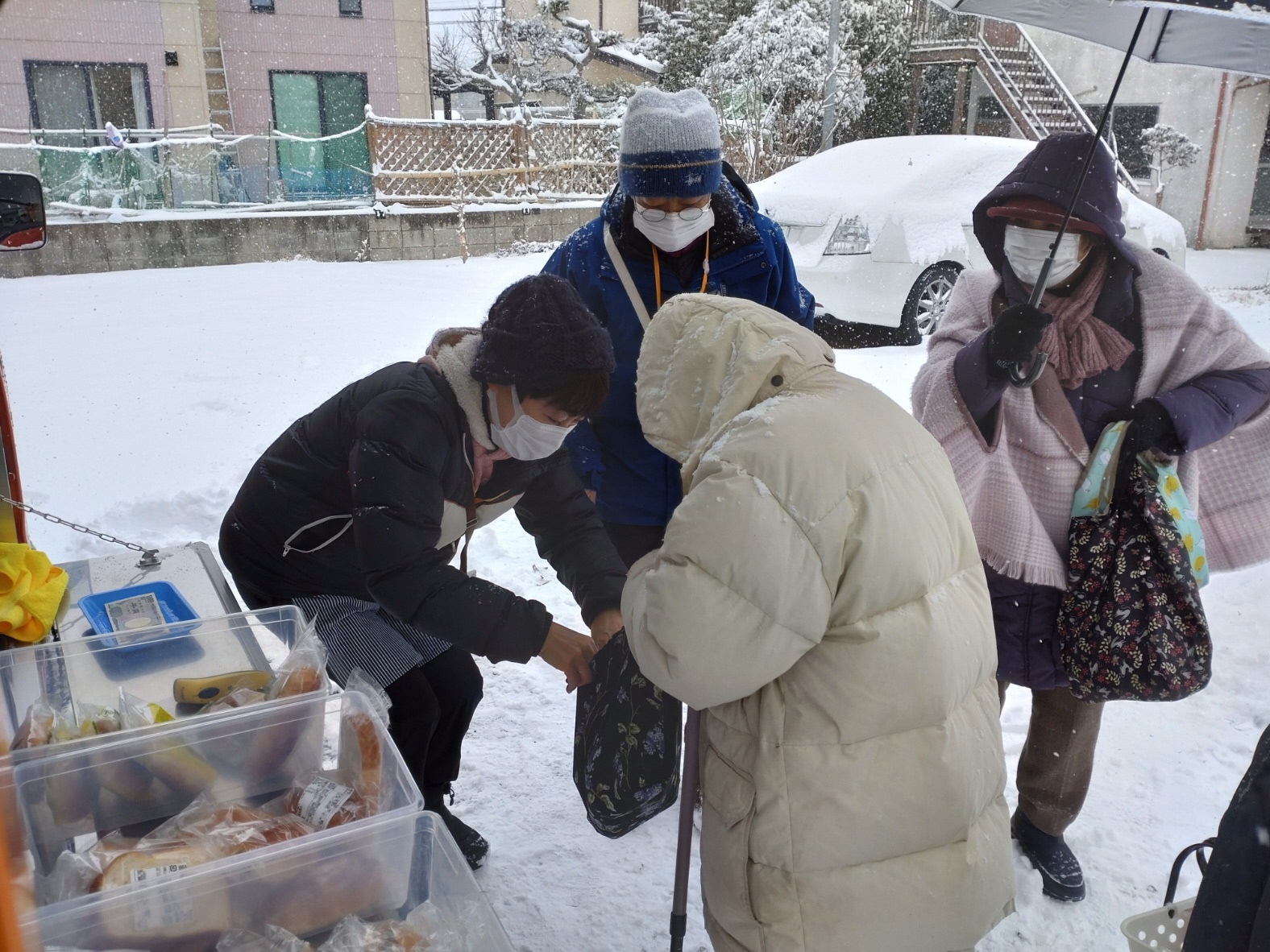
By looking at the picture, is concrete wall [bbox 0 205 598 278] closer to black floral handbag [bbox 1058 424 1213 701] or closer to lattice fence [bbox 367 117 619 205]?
lattice fence [bbox 367 117 619 205]

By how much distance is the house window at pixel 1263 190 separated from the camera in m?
10.8

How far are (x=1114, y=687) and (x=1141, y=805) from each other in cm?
83

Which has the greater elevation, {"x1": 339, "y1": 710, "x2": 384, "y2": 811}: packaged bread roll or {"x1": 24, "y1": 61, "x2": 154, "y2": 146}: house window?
{"x1": 24, "y1": 61, "x2": 154, "y2": 146}: house window

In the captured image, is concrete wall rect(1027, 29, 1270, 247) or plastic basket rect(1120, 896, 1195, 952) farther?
concrete wall rect(1027, 29, 1270, 247)

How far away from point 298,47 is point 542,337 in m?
14.0

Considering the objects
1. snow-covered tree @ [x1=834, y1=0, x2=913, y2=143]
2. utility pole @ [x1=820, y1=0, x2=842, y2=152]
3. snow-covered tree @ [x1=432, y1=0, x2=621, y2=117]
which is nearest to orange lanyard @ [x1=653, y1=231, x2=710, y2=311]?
utility pole @ [x1=820, y1=0, x2=842, y2=152]

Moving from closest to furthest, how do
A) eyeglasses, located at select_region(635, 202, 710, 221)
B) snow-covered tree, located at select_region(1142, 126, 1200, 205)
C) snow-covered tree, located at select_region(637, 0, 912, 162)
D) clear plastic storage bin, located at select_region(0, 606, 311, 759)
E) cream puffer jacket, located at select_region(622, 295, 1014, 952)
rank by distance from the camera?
1. cream puffer jacket, located at select_region(622, 295, 1014, 952)
2. clear plastic storage bin, located at select_region(0, 606, 311, 759)
3. eyeglasses, located at select_region(635, 202, 710, 221)
4. snow-covered tree, located at select_region(637, 0, 912, 162)
5. snow-covered tree, located at select_region(1142, 126, 1200, 205)

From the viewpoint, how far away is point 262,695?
1431 mm

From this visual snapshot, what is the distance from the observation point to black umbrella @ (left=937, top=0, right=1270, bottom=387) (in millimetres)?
2156

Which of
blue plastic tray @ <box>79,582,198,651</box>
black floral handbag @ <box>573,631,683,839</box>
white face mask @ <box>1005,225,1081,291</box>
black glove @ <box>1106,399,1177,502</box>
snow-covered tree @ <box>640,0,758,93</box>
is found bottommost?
black floral handbag @ <box>573,631,683,839</box>

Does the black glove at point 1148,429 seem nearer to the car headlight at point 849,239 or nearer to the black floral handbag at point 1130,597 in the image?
the black floral handbag at point 1130,597

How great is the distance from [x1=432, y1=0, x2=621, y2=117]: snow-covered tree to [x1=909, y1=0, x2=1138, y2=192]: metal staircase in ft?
15.9

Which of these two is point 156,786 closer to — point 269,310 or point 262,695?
point 262,695

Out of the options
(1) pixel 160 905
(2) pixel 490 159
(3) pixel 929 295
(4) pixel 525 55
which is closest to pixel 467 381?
(1) pixel 160 905
